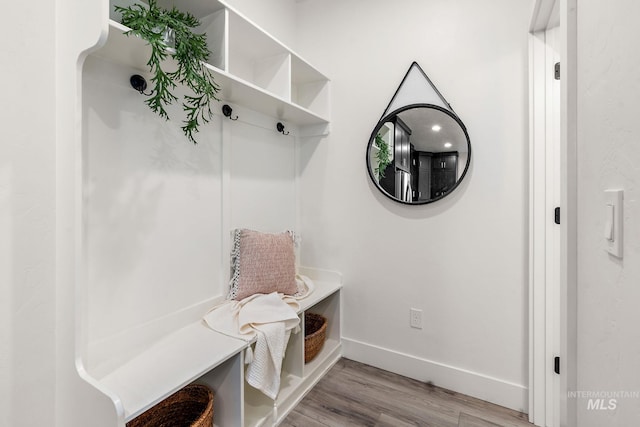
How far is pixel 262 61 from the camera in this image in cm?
190

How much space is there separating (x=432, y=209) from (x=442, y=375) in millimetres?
1039

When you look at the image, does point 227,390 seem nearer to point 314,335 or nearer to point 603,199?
point 314,335

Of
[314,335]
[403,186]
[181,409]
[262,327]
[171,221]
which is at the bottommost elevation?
[181,409]

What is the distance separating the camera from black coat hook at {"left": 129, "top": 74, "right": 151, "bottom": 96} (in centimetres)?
126

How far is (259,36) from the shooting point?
1.63 m

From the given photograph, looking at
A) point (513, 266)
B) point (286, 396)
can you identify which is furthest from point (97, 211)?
point (513, 266)

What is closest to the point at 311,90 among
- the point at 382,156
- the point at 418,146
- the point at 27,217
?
the point at 382,156

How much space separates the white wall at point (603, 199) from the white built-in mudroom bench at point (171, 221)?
1174 millimetres

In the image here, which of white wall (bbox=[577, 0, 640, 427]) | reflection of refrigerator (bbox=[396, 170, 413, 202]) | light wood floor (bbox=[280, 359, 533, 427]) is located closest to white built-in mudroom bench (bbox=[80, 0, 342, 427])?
light wood floor (bbox=[280, 359, 533, 427])

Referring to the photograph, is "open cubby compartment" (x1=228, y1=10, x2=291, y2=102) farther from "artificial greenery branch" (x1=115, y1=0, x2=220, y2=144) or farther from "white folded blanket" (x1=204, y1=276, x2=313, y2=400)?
"white folded blanket" (x1=204, y1=276, x2=313, y2=400)

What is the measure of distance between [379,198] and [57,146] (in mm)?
1676

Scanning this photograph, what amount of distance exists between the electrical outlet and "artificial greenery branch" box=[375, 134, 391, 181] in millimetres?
912

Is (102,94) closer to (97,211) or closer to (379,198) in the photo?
(97,211)

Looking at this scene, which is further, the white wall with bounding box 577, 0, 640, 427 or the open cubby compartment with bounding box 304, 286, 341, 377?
the open cubby compartment with bounding box 304, 286, 341, 377
